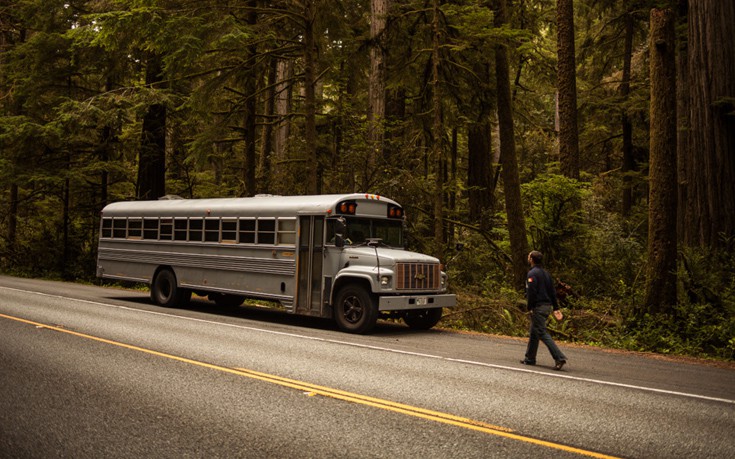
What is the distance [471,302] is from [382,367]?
6.70m

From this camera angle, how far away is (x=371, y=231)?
47.7 feet

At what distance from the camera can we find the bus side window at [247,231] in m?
15.6

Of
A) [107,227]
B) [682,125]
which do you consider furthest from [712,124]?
[107,227]

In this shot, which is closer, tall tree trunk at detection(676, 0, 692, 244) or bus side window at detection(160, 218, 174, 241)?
bus side window at detection(160, 218, 174, 241)

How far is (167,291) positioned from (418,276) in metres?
7.99

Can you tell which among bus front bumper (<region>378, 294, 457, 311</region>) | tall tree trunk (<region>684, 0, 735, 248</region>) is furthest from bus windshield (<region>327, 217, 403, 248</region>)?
tall tree trunk (<region>684, 0, 735, 248</region>)

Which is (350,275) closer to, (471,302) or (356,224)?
(356,224)

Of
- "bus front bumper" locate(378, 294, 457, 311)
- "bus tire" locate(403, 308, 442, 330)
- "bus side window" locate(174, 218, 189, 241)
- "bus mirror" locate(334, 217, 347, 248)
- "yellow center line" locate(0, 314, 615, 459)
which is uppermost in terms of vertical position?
"bus side window" locate(174, 218, 189, 241)

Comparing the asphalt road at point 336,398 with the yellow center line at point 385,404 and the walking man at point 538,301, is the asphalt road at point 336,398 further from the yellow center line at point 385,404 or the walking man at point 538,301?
the walking man at point 538,301

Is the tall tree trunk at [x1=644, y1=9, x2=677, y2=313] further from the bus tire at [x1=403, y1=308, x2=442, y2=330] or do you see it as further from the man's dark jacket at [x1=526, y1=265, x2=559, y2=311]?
the bus tire at [x1=403, y1=308, x2=442, y2=330]

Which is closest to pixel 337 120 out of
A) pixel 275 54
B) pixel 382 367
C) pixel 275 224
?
pixel 275 54

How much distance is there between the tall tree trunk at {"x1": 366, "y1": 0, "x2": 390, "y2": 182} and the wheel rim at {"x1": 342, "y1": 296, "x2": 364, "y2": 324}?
307 inches

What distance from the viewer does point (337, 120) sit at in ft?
85.7

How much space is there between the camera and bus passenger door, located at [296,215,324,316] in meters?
14.0
